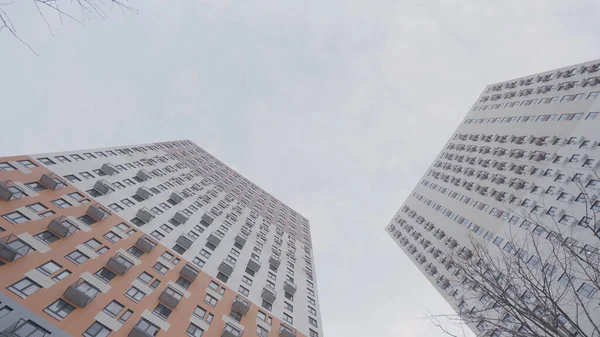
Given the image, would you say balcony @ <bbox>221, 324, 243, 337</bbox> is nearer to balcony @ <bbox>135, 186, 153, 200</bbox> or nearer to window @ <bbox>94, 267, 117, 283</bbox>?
window @ <bbox>94, 267, 117, 283</bbox>

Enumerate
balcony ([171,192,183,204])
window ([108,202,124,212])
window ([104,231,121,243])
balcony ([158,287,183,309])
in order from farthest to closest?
balcony ([171,192,183,204]) → window ([108,202,124,212]) → window ([104,231,121,243]) → balcony ([158,287,183,309])

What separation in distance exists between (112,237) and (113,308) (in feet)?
22.1

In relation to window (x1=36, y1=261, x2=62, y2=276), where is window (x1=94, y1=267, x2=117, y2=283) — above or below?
above

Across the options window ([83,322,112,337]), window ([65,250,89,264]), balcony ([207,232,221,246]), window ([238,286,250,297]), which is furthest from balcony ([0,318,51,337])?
balcony ([207,232,221,246])

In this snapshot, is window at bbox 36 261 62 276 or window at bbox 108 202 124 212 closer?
window at bbox 36 261 62 276

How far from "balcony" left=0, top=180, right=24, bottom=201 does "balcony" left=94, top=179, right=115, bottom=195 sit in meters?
6.69

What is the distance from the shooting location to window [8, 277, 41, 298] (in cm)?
1757

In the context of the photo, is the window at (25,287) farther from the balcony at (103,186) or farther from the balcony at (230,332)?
the balcony at (103,186)

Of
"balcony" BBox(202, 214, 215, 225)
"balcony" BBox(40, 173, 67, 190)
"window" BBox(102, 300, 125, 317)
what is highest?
"balcony" BBox(202, 214, 215, 225)

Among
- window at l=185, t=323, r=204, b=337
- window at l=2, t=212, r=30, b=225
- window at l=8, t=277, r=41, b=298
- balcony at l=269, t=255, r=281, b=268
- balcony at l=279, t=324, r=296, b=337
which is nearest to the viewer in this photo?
window at l=8, t=277, r=41, b=298

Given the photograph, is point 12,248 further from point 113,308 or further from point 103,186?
point 103,186

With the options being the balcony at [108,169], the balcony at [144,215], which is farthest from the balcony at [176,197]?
the balcony at [144,215]

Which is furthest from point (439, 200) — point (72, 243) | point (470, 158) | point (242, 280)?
point (72, 243)

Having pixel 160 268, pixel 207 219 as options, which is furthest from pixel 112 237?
pixel 207 219
